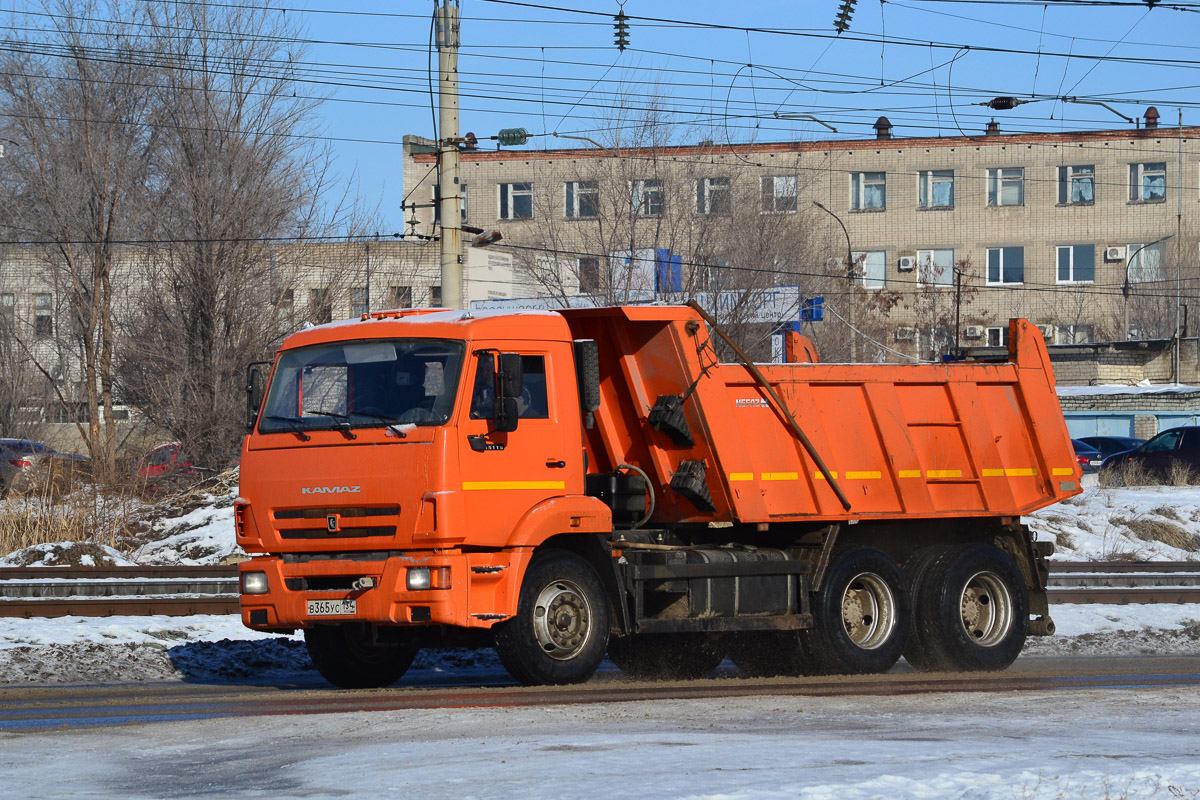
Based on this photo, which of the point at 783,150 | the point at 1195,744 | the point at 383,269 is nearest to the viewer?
the point at 1195,744

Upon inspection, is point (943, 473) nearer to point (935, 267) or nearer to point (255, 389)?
point (255, 389)

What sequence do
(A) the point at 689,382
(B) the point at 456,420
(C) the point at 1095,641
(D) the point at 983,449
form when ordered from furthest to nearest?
(C) the point at 1095,641, (D) the point at 983,449, (A) the point at 689,382, (B) the point at 456,420

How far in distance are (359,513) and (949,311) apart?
56.1 m

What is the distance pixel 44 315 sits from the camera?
40.2m

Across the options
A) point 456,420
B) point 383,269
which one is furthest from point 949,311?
point 456,420

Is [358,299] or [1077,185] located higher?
[1077,185]

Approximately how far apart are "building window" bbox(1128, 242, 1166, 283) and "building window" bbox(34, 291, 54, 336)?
44087mm

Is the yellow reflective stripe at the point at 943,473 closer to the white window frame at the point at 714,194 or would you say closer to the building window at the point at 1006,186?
the white window frame at the point at 714,194

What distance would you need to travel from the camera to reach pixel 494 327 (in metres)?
10.8

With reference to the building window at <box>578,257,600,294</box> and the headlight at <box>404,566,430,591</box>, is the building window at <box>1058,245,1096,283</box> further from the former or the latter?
the headlight at <box>404,566,430,591</box>

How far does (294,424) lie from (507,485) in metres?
1.62

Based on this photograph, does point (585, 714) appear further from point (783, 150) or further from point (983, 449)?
point (783, 150)

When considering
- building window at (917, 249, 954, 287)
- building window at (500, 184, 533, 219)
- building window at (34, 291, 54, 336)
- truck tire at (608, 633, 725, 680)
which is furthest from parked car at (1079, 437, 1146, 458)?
truck tire at (608, 633, 725, 680)

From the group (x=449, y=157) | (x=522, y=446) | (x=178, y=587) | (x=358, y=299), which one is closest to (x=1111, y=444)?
(x=358, y=299)
